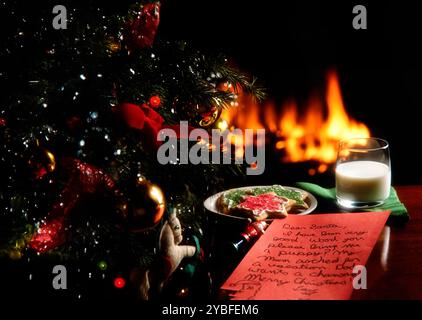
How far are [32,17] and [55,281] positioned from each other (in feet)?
1.42

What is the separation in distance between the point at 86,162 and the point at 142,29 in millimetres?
298

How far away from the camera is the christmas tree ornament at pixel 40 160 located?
703 millimetres

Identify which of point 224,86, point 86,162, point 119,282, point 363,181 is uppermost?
point 224,86

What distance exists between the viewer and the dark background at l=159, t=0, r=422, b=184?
140 cm

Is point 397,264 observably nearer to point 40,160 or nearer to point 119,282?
point 119,282

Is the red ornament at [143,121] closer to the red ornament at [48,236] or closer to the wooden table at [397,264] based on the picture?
the red ornament at [48,236]

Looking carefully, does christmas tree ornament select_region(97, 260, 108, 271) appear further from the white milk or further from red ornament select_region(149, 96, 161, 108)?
the white milk

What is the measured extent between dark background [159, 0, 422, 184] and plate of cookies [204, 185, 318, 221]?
48 centimetres

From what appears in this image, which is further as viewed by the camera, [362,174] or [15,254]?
[362,174]

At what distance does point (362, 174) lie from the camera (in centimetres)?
105

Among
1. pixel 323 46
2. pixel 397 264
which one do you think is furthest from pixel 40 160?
pixel 323 46

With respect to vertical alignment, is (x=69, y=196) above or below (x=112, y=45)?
below

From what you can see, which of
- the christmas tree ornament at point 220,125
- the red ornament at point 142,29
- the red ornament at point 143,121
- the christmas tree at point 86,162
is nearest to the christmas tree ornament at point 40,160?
the christmas tree at point 86,162

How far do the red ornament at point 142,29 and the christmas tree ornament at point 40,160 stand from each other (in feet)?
0.92
